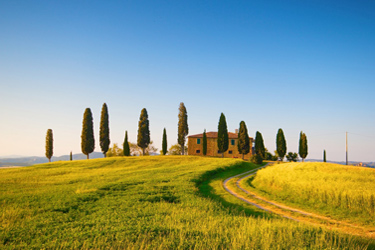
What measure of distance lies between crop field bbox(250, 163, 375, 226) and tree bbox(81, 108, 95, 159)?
129ft

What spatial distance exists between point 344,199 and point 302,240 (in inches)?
401

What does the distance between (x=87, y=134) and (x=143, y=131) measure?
1266 centimetres

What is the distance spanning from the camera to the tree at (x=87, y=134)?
49625mm

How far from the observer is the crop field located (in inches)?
518

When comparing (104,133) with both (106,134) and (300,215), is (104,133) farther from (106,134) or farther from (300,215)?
(300,215)

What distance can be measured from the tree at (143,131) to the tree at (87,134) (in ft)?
35.1

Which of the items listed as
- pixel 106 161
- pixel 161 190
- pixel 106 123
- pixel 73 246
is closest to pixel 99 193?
pixel 161 190

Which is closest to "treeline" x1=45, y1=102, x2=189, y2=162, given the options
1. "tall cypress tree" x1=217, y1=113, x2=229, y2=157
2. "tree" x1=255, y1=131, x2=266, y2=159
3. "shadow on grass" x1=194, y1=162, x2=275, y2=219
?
"tall cypress tree" x1=217, y1=113, x2=229, y2=157

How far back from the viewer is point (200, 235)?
6695mm

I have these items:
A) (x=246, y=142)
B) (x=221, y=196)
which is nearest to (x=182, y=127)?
(x=246, y=142)

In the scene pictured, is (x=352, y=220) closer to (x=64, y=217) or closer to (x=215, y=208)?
(x=215, y=208)

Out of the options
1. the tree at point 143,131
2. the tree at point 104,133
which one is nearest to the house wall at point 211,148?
the tree at point 143,131

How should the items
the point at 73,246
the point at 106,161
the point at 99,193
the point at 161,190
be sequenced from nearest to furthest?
the point at 73,246, the point at 99,193, the point at 161,190, the point at 106,161

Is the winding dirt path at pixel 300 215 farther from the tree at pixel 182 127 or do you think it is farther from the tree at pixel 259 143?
the tree at pixel 182 127
